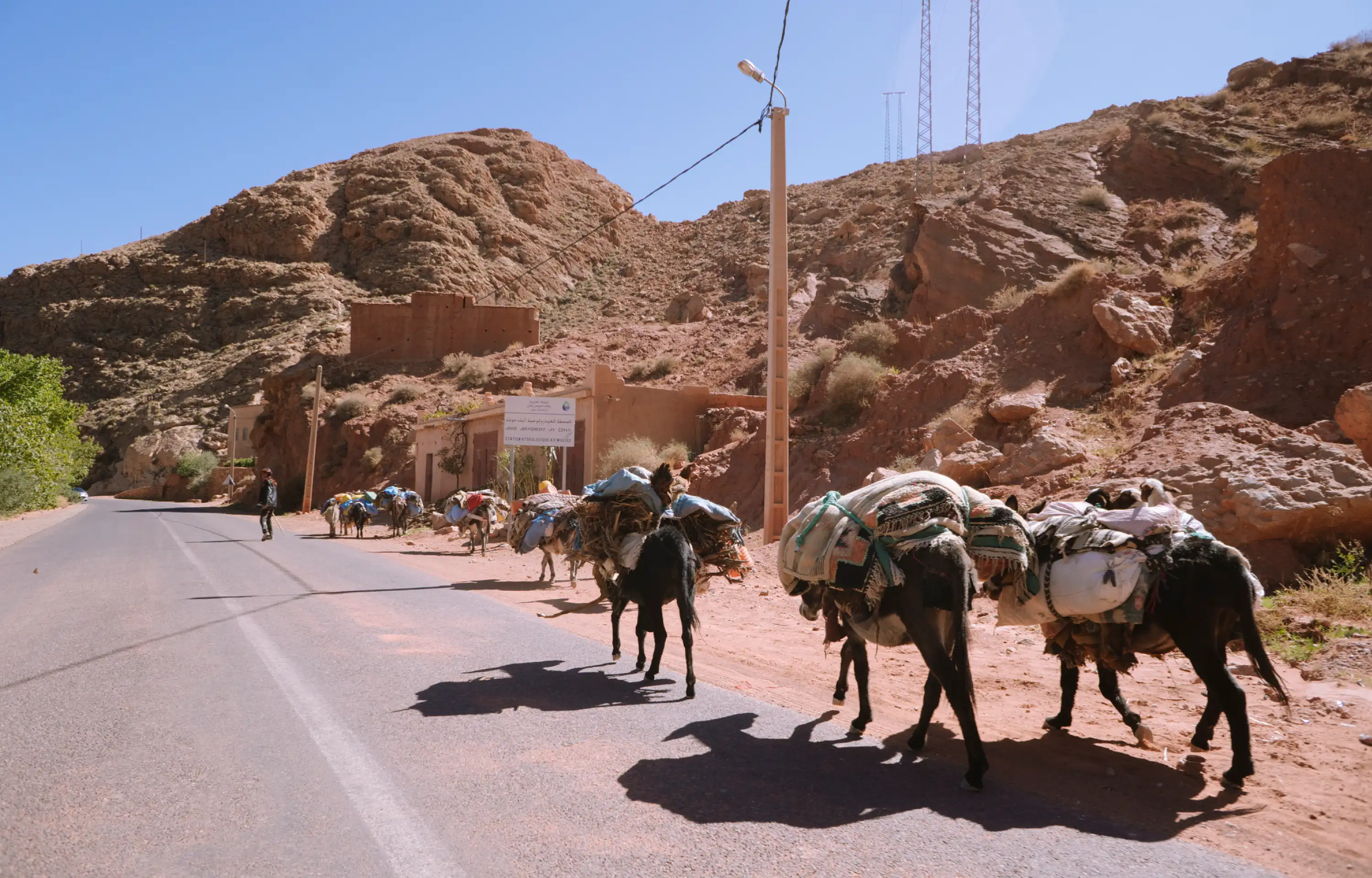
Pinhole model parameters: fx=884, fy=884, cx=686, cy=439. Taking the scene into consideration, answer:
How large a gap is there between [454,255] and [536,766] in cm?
7419

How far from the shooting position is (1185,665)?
8242 millimetres

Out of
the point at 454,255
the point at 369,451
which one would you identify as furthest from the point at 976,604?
the point at 454,255

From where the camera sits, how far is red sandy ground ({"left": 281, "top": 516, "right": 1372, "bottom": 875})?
14.4 feet

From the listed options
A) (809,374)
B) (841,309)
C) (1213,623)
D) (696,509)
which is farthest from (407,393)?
(1213,623)

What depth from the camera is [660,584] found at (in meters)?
7.55

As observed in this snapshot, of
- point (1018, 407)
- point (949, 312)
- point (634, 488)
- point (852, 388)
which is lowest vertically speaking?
point (634, 488)

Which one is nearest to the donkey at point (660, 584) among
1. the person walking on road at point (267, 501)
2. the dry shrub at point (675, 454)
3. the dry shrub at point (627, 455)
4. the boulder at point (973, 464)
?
the boulder at point (973, 464)

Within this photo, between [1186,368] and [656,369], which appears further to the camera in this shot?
[656,369]

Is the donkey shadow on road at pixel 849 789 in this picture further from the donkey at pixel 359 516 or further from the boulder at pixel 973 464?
the donkey at pixel 359 516

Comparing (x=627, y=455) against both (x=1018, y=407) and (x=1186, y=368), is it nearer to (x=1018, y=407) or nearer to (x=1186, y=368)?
(x=1018, y=407)

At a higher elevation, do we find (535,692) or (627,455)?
(627,455)

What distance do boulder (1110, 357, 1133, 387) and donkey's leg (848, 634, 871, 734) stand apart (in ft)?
45.1

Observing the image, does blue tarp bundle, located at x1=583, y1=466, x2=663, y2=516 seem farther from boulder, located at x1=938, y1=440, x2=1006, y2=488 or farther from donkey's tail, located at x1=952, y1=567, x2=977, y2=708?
boulder, located at x1=938, y1=440, x2=1006, y2=488

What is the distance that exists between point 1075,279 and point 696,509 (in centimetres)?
1565
